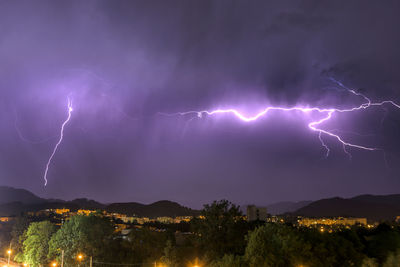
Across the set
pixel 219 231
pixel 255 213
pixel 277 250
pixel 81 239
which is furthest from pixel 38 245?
pixel 255 213

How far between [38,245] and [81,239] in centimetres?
693

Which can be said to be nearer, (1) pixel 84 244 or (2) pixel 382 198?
(1) pixel 84 244

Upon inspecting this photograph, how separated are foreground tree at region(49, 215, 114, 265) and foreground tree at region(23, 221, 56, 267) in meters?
1.64

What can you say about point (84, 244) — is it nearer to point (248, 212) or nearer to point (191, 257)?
point (191, 257)

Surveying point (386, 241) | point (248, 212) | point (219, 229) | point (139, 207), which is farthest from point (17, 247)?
point (139, 207)

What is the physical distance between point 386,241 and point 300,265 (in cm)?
1115

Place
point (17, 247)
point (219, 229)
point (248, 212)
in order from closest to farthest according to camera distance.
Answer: point (219, 229)
point (17, 247)
point (248, 212)

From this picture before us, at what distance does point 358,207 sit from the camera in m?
141

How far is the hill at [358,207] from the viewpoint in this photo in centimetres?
12938

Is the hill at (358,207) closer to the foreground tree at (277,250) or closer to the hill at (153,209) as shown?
the hill at (153,209)

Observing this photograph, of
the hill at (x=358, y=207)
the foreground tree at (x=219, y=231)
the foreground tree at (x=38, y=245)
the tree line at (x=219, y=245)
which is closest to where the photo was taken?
the tree line at (x=219, y=245)

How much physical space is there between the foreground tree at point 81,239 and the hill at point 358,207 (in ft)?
379

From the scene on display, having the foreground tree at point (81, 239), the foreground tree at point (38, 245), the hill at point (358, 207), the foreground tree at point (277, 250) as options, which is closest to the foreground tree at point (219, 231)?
the foreground tree at point (277, 250)

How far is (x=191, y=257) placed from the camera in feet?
94.6
